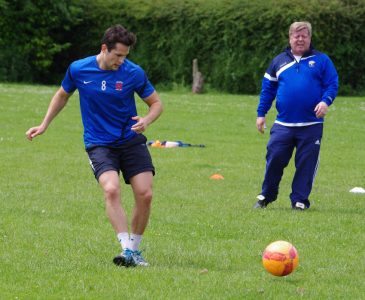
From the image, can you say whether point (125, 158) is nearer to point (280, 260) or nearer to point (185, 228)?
point (280, 260)

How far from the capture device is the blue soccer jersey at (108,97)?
8211mm

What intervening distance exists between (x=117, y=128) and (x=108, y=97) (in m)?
0.29

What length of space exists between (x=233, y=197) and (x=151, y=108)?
4563mm

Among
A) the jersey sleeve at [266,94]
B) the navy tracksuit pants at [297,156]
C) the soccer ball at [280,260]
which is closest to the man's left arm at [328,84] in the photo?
the navy tracksuit pants at [297,156]

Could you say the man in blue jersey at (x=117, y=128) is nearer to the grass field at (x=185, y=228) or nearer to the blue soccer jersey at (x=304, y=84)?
the grass field at (x=185, y=228)

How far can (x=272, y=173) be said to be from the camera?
1178 centimetres

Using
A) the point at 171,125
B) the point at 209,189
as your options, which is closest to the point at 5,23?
the point at 171,125

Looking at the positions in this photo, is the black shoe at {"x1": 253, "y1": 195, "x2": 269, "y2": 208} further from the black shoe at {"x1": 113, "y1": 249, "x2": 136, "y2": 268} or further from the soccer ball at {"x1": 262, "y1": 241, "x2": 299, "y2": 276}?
the soccer ball at {"x1": 262, "y1": 241, "x2": 299, "y2": 276}

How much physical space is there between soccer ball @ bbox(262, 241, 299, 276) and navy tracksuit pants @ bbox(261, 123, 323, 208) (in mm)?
4064

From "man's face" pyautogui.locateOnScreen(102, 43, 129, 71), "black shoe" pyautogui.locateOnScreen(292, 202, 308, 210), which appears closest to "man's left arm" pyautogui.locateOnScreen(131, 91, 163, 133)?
"man's face" pyautogui.locateOnScreen(102, 43, 129, 71)

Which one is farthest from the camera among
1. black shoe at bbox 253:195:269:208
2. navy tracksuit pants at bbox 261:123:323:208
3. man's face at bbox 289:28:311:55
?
black shoe at bbox 253:195:269:208

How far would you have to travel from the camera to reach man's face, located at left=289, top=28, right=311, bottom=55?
37.2 ft

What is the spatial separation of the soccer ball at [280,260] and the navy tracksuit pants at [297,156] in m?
4.06

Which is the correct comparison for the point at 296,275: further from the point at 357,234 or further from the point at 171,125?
the point at 171,125
